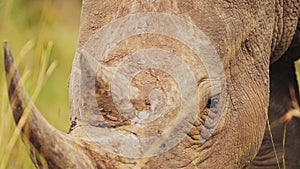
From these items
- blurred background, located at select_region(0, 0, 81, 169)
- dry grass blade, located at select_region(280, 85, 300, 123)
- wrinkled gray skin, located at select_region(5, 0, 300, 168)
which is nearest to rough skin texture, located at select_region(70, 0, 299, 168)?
wrinkled gray skin, located at select_region(5, 0, 300, 168)

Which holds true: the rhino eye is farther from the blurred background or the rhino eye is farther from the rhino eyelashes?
the blurred background

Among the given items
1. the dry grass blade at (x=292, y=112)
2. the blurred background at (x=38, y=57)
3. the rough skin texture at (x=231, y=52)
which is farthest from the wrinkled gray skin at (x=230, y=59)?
the dry grass blade at (x=292, y=112)

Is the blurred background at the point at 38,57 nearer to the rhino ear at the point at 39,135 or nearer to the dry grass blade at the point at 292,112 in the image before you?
the rhino ear at the point at 39,135

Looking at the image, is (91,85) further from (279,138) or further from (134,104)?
(279,138)

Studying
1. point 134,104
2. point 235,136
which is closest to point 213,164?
point 235,136

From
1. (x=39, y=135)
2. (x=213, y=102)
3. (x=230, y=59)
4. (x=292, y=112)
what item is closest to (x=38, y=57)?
(x=292, y=112)

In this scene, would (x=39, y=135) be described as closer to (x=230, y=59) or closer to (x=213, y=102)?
(x=213, y=102)
